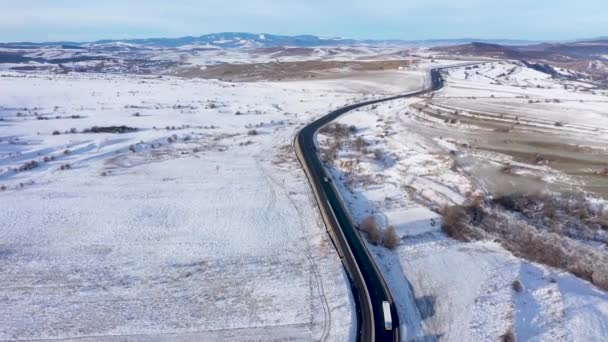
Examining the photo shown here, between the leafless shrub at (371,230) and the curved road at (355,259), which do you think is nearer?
the curved road at (355,259)

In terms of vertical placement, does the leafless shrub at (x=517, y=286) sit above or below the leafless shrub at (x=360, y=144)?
below

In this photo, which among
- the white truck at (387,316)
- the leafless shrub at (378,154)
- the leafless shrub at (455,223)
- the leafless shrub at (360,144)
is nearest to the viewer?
the white truck at (387,316)

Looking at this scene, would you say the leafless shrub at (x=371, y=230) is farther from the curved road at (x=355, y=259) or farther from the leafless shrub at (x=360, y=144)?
the leafless shrub at (x=360, y=144)

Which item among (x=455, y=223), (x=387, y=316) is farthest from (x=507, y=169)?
(x=387, y=316)

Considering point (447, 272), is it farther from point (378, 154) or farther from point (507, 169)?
point (378, 154)

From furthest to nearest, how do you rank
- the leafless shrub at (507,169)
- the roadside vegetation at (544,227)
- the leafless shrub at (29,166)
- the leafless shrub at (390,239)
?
the leafless shrub at (29,166), the leafless shrub at (507,169), the leafless shrub at (390,239), the roadside vegetation at (544,227)

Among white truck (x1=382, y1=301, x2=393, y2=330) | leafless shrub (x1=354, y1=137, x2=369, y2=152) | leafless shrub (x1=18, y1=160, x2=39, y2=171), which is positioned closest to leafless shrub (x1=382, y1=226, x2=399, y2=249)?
white truck (x1=382, y1=301, x2=393, y2=330)

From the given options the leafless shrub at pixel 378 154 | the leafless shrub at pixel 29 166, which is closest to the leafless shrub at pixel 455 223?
the leafless shrub at pixel 378 154
